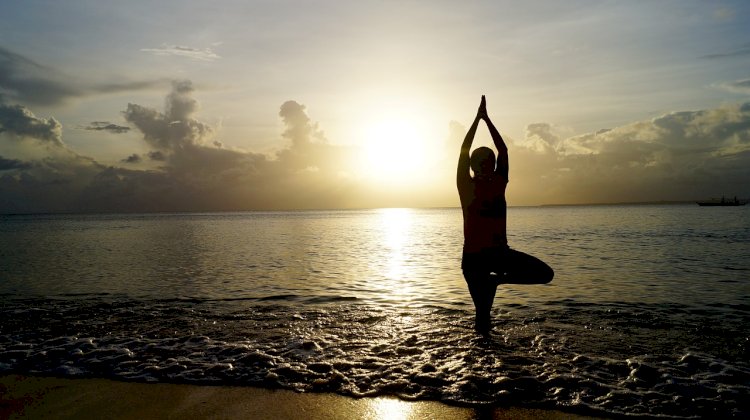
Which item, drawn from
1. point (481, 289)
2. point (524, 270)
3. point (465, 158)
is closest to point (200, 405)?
point (481, 289)

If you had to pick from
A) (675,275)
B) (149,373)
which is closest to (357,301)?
(149,373)

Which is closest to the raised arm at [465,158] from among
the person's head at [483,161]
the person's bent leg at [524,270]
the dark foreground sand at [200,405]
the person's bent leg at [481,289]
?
the person's head at [483,161]

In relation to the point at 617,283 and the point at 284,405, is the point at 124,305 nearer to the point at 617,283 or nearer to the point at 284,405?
the point at 284,405

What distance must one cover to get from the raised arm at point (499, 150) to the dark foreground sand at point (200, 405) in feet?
13.5

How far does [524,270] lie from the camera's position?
7.66 metres

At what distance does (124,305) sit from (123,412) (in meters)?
9.89

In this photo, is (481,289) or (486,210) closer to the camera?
(486,210)

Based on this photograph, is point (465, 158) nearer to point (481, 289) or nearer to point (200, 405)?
point (481, 289)

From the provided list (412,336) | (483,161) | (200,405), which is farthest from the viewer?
(412,336)

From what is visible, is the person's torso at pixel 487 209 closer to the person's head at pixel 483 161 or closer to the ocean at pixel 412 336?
the person's head at pixel 483 161

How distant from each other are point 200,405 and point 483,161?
19.7ft

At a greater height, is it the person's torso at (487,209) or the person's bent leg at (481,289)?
the person's torso at (487,209)

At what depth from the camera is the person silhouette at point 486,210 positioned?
7.91 metres

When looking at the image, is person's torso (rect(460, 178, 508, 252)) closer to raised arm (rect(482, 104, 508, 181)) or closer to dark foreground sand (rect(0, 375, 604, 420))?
raised arm (rect(482, 104, 508, 181))
